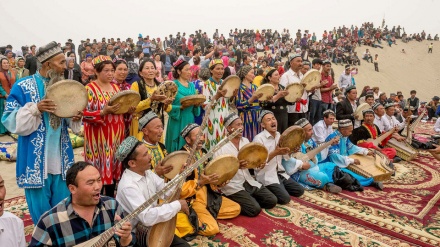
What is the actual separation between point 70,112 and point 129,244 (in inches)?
48.5

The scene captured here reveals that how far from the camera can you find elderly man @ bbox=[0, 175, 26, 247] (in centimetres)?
205

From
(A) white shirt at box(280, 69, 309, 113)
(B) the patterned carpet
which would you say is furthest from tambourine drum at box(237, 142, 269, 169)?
(A) white shirt at box(280, 69, 309, 113)

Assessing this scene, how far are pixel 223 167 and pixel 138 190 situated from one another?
1068 millimetres

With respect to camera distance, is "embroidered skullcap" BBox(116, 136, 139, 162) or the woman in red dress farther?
the woman in red dress

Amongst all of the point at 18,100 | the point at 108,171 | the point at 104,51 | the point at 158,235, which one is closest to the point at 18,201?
the point at 108,171

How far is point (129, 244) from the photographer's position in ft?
8.12

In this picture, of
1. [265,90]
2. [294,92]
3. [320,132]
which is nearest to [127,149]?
[265,90]

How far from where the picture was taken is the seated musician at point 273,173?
4553mm

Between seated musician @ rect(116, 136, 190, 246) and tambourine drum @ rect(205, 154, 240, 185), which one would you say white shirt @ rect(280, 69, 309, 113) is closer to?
tambourine drum @ rect(205, 154, 240, 185)

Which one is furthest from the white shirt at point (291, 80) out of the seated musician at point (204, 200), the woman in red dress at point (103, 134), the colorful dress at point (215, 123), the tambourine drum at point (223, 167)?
the woman in red dress at point (103, 134)

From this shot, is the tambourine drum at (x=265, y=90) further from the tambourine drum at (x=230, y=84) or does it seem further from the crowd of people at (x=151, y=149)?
the tambourine drum at (x=230, y=84)

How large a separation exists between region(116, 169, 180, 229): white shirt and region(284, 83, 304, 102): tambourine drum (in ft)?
11.2

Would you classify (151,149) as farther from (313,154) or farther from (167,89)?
(313,154)

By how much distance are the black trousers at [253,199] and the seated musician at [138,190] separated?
4.29 ft
